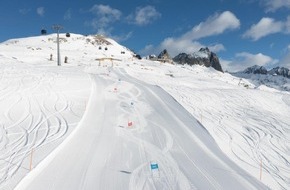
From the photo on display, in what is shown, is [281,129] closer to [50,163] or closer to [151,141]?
[151,141]

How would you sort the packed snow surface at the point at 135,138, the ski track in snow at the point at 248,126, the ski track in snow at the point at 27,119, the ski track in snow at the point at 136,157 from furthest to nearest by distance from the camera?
the ski track in snow at the point at 248,126
the ski track in snow at the point at 27,119
the packed snow surface at the point at 135,138
the ski track in snow at the point at 136,157

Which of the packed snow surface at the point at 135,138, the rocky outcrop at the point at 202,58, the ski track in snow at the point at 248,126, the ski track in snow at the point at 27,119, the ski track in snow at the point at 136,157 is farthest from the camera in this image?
the rocky outcrop at the point at 202,58

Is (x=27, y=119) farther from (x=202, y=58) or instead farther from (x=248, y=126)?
(x=202, y=58)

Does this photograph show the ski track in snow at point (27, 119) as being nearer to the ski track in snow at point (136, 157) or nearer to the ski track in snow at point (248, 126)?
the ski track in snow at point (136, 157)

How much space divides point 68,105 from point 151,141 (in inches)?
365

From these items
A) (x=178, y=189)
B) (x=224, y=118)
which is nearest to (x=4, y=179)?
(x=178, y=189)

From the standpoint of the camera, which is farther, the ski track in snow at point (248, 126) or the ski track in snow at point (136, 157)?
the ski track in snow at point (248, 126)

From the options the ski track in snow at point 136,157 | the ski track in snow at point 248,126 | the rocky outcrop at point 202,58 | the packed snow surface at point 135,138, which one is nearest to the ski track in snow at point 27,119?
the packed snow surface at point 135,138

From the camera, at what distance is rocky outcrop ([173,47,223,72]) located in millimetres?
138500

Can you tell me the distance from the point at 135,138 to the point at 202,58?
128m

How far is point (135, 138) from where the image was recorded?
1975cm

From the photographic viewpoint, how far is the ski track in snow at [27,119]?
14805 millimetres

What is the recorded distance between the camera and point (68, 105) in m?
26.1

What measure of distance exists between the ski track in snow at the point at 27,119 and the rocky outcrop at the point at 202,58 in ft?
346
